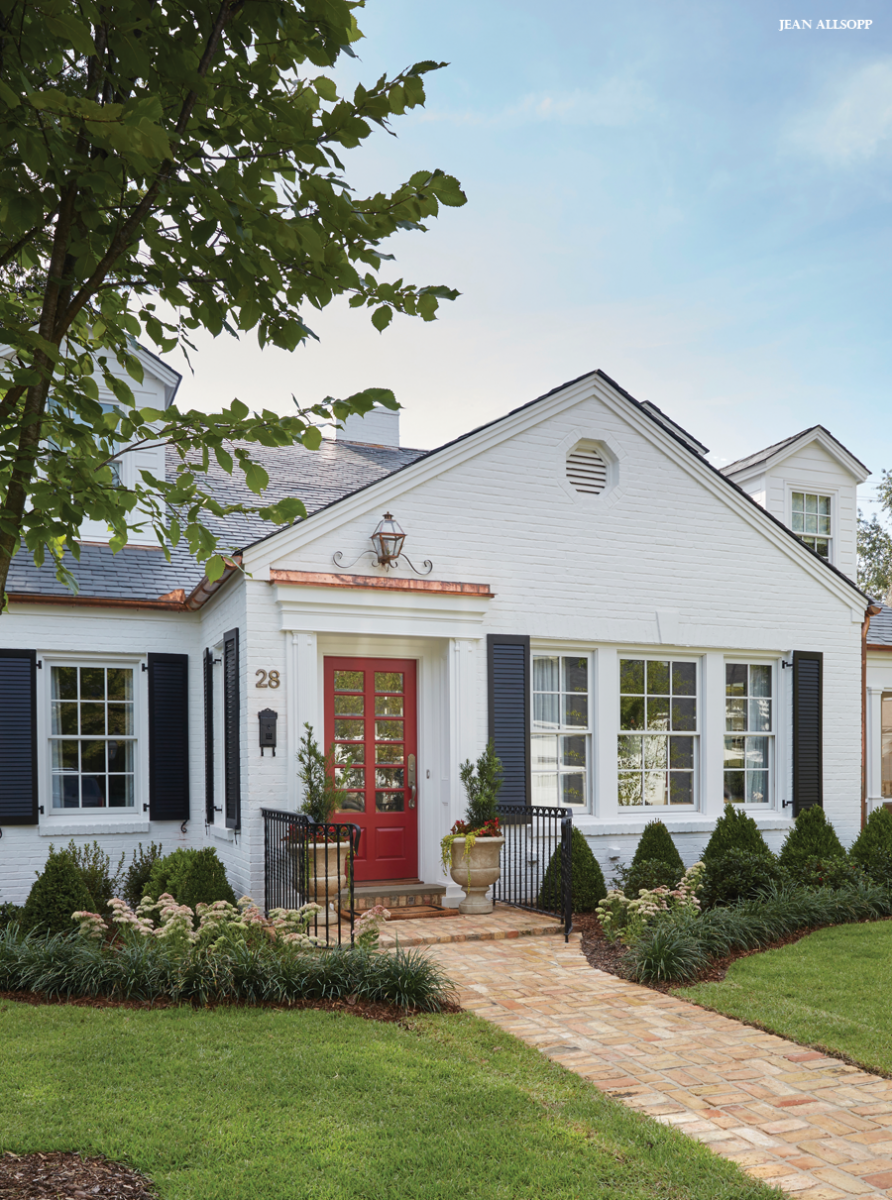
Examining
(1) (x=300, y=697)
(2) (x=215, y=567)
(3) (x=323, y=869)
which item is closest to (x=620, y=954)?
(3) (x=323, y=869)

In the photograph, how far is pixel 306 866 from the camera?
765 centimetres

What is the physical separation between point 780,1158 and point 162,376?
1060cm

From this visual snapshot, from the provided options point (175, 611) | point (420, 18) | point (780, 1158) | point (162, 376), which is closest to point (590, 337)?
point (162, 376)

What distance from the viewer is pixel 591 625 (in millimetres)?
10398

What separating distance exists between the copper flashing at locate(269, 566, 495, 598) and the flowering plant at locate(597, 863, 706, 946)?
3.24 metres

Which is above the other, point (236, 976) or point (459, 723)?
point (459, 723)

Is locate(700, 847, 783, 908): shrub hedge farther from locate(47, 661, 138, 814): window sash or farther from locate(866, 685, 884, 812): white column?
locate(47, 661, 138, 814): window sash

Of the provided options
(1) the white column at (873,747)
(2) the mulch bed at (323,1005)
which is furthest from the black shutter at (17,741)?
(1) the white column at (873,747)

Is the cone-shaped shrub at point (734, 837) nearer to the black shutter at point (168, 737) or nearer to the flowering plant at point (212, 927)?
the flowering plant at point (212, 927)

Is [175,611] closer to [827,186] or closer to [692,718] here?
[692,718]

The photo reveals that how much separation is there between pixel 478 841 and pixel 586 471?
4.36 metres

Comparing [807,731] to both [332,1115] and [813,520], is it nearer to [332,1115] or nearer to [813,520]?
[813,520]

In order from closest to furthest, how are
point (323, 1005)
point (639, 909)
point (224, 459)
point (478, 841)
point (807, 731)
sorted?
1. point (224, 459)
2. point (323, 1005)
3. point (639, 909)
4. point (478, 841)
5. point (807, 731)

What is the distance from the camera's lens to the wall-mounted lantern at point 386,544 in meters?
9.27
